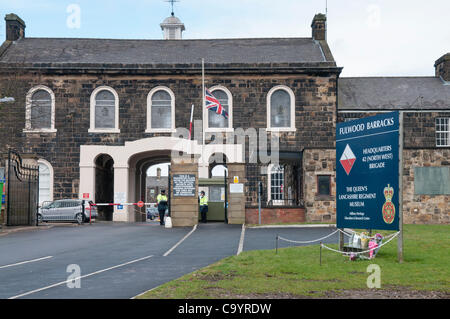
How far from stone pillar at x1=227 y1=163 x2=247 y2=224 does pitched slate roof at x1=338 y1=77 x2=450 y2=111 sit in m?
11.6

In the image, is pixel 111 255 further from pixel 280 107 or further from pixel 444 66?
pixel 444 66

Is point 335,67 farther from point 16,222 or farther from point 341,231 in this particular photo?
point 341,231

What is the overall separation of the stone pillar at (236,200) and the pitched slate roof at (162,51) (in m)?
10.3

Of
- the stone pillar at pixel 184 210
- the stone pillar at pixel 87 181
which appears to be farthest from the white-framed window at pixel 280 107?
the stone pillar at pixel 87 181

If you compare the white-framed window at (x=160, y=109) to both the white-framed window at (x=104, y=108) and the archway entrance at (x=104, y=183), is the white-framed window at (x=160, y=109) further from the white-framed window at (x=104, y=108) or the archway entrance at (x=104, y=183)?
the archway entrance at (x=104, y=183)

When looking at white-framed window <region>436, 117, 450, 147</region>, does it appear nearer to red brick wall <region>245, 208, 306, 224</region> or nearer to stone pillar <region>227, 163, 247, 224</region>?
red brick wall <region>245, 208, 306, 224</region>

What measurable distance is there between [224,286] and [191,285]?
1.70 feet

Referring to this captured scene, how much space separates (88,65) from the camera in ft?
109

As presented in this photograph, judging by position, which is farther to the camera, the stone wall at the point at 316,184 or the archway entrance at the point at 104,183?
the archway entrance at the point at 104,183

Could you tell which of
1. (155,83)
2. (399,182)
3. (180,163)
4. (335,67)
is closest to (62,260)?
(399,182)

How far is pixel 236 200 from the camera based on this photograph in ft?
82.6

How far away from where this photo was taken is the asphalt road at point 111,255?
33.2 ft

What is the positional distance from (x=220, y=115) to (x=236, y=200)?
9413 mm

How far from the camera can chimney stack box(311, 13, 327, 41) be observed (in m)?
36.9
